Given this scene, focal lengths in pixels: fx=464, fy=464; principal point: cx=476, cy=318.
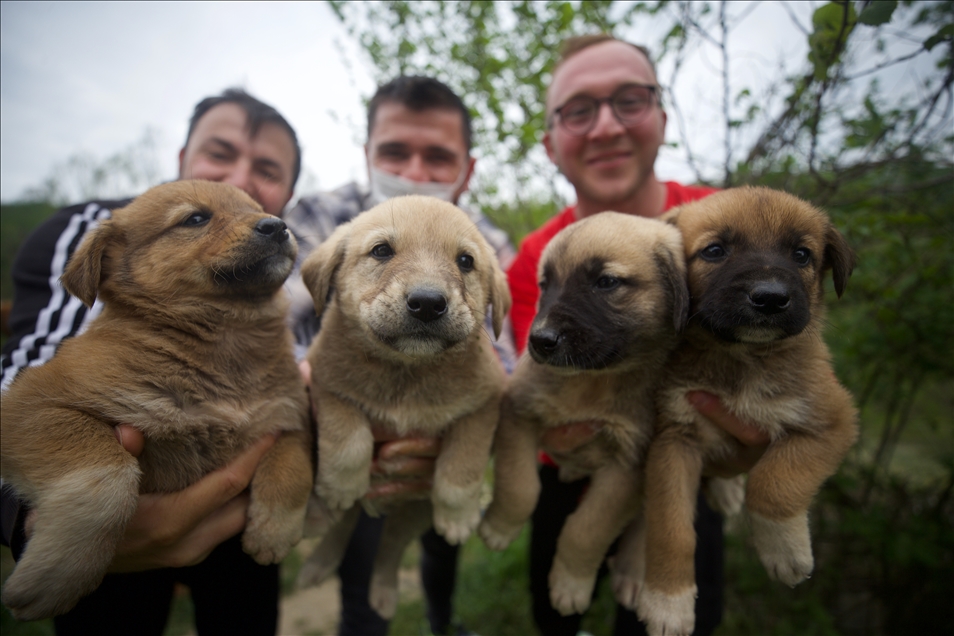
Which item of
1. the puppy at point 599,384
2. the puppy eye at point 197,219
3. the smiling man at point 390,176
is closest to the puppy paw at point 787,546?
the puppy at point 599,384

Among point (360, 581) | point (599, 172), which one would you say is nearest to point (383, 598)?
point (360, 581)

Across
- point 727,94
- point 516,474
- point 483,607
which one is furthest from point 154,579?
point 727,94

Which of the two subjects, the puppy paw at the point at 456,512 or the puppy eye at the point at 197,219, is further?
the puppy paw at the point at 456,512

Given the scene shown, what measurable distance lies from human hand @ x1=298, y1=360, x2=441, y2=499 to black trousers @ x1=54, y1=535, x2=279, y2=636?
89 centimetres

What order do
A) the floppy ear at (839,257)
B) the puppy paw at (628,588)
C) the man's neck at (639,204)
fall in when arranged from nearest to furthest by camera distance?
the floppy ear at (839,257) → the puppy paw at (628,588) → the man's neck at (639,204)

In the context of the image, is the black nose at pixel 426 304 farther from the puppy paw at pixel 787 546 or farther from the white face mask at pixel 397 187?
the white face mask at pixel 397 187

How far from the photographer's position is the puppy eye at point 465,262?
2.60m

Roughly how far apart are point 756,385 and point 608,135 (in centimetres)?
210

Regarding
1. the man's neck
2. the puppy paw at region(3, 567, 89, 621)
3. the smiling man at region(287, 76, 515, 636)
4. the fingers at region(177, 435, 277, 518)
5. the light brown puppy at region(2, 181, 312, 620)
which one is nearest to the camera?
the puppy paw at region(3, 567, 89, 621)

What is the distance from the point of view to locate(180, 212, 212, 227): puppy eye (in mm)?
2344

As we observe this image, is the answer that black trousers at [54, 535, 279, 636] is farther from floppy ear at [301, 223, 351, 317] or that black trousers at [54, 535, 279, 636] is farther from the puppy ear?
the puppy ear

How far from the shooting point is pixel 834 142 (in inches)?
133

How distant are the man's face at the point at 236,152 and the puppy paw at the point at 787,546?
137 inches

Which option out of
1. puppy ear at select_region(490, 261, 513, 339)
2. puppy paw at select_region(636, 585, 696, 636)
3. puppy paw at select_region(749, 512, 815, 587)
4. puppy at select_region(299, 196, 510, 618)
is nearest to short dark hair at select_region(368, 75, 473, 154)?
puppy at select_region(299, 196, 510, 618)
